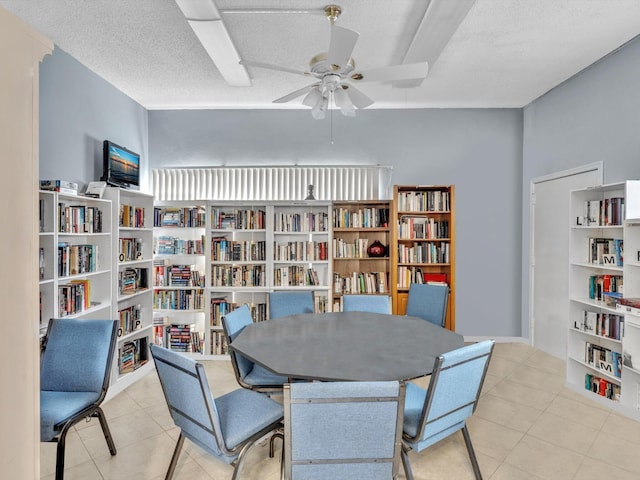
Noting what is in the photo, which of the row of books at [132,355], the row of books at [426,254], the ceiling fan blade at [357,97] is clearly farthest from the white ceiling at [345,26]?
the row of books at [132,355]

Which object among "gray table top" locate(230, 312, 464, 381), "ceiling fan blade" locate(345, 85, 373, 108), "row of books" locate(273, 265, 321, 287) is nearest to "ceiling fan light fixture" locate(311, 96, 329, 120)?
"ceiling fan blade" locate(345, 85, 373, 108)

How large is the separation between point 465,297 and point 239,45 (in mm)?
4048

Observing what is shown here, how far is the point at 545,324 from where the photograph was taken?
4691mm

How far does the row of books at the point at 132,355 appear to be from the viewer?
381cm

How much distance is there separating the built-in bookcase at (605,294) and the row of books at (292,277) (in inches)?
108

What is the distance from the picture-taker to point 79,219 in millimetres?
3311

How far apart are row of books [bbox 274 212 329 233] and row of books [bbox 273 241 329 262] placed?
0.58ft

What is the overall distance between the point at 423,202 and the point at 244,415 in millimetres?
3501

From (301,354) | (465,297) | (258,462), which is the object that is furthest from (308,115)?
(258,462)

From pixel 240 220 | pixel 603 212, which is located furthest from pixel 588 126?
pixel 240 220

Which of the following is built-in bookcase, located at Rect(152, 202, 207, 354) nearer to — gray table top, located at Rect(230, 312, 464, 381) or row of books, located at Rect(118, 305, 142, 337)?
row of books, located at Rect(118, 305, 142, 337)

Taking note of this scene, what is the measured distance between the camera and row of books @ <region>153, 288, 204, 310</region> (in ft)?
15.4

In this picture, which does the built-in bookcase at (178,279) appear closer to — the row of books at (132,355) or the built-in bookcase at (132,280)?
the built-in bookcase at (132,280)

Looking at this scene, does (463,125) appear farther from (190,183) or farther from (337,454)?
(337,454)
